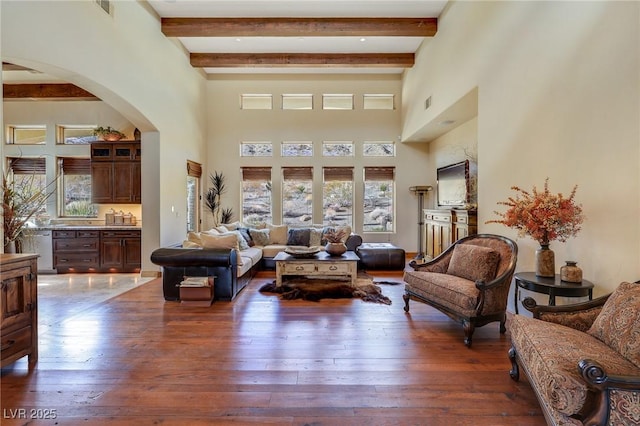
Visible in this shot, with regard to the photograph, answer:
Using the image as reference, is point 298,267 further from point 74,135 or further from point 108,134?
point 74,135

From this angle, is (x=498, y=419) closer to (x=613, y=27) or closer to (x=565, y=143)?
(x=565, y=143)

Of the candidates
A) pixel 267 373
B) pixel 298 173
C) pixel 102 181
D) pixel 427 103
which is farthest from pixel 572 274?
pixel 102 181

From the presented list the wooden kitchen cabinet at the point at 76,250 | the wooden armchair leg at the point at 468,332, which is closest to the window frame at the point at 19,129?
the wooden kitchen cabinet at the point at 76,250

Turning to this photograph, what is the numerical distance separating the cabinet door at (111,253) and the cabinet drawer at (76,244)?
0.52 ft

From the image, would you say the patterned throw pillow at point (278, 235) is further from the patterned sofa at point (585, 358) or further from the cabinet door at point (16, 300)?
the patterned sofa at point (585, 358)

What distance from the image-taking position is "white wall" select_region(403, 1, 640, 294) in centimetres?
240

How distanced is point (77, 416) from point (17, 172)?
7.16m

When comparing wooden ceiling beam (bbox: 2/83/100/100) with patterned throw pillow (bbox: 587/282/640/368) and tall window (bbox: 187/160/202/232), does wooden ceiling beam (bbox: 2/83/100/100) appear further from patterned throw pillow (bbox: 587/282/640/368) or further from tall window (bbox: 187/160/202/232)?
patterned throw pillow (bbox: 587/282/640/368)

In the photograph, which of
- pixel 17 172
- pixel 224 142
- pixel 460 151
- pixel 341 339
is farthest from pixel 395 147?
pixel 17 172

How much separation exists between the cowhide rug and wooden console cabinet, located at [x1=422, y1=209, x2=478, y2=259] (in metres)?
1.70

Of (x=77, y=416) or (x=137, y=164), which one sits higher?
(x=137, y=164)

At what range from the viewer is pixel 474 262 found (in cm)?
351

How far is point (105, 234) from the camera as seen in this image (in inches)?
240

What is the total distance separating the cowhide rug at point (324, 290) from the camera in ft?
14.9
